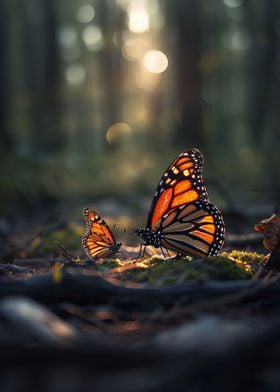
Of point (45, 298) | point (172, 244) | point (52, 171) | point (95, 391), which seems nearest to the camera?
point (95, 391)

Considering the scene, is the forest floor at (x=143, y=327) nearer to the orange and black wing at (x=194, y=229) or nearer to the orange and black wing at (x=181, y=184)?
the orange and black wing at (x=194, y=229)

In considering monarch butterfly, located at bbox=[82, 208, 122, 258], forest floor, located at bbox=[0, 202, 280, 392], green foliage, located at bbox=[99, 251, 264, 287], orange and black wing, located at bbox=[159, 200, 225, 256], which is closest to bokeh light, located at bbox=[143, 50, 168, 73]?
orange and black wing, located at bbox=[159, 200, 225, 256]

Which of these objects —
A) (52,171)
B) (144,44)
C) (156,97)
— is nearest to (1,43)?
(52,171)

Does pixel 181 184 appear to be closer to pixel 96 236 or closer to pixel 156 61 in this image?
pixel 96 236

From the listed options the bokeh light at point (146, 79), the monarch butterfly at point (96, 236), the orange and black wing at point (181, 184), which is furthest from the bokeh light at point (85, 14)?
the monarch butterfly at point (96, 236)

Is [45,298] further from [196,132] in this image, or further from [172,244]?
[196,132]

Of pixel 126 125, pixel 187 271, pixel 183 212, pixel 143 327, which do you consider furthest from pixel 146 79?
pixel 143 327
